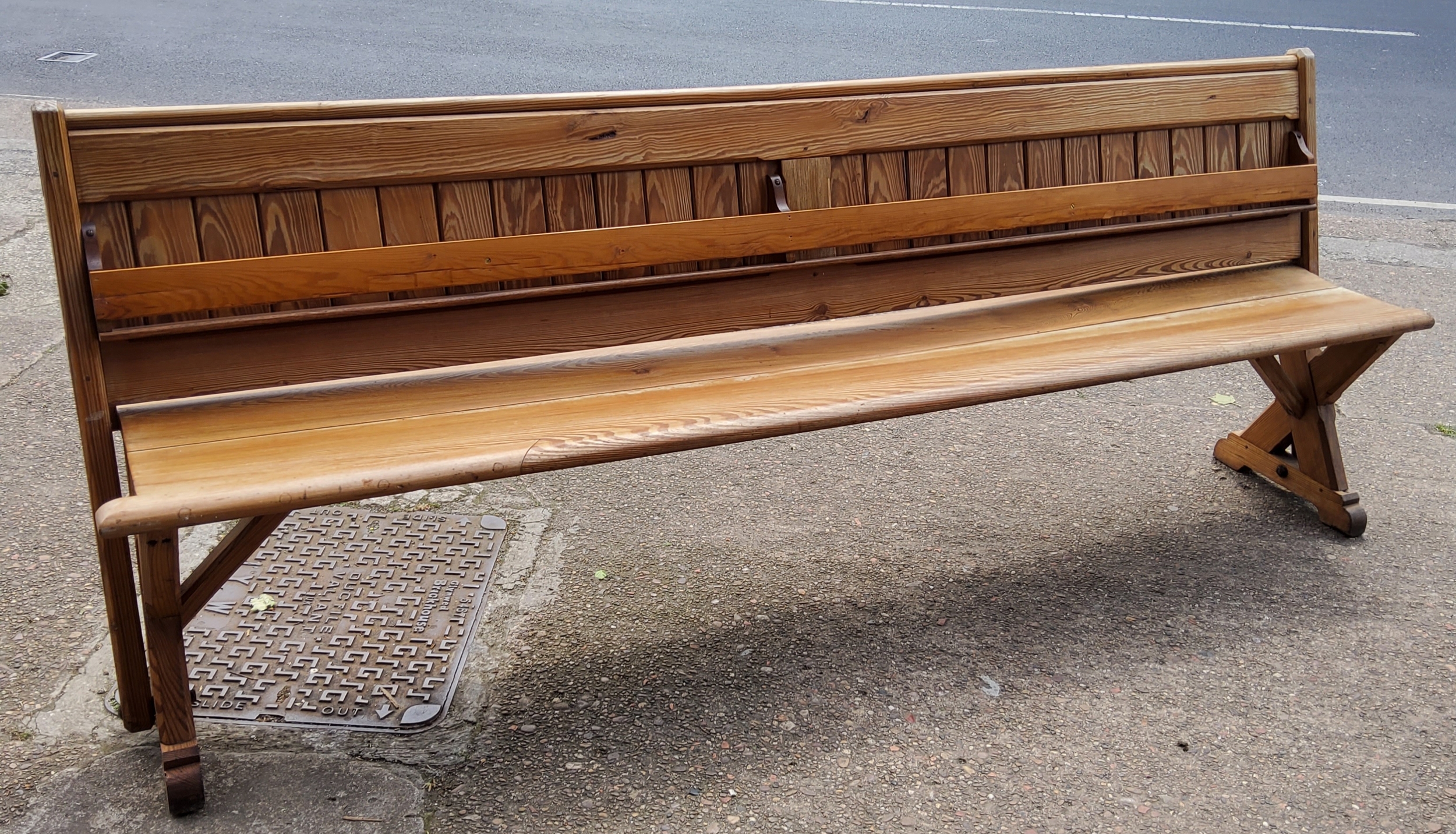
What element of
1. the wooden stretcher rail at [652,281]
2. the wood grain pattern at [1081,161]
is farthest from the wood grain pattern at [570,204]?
the wood grain pattern at [1081,161]

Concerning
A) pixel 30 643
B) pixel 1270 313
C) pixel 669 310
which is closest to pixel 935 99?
pixel 669 310

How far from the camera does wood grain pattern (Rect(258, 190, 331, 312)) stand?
8.53 ft

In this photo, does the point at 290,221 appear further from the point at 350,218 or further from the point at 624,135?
the point at 624,135

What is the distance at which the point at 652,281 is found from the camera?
116 inches

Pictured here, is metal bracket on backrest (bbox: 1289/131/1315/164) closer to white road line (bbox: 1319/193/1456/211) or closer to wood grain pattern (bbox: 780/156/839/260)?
wood grain pattern (bbox: 780/156/839/260)

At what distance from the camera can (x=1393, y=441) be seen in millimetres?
4043

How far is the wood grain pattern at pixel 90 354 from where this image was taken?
236 centimetres

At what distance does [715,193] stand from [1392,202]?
5.00 meters

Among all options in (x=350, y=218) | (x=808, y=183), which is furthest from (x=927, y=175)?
(x=350, y=218)

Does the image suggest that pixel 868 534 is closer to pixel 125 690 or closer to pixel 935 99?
pixel 935 99

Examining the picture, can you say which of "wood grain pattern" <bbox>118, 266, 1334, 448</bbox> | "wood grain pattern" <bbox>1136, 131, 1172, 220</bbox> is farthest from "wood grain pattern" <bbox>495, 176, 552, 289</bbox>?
"wood grain pattern" <bbox>1136, 131, 1172, 220</bbox>

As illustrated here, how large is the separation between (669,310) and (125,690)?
1.46m

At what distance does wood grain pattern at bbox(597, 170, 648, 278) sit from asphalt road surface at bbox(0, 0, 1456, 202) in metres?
5.16

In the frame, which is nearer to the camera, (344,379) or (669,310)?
(344,379)
